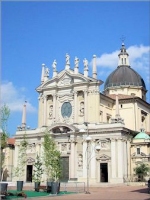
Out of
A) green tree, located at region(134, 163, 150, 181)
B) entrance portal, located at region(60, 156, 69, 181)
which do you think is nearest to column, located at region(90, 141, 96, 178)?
entrance portal, located at region(60, 156, 69, 181)

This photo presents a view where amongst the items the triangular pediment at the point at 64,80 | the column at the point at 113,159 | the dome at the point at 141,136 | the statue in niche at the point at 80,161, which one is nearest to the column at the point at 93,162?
the statue in niche at the point at 80,161

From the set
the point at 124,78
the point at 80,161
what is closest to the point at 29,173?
the point at 80,161

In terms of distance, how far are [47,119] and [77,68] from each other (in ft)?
33.8

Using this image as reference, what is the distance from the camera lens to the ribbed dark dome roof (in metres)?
65.8

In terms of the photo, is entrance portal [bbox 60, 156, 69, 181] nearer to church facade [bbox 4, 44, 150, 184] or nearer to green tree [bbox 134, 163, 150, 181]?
church facade [bbox 4, 44, 150, 184]

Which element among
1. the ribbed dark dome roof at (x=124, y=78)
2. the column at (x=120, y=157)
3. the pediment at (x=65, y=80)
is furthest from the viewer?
the ribbed dark dome roof at (x=124, y=78)

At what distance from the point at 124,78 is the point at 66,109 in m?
16.5

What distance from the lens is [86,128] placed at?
5116cm

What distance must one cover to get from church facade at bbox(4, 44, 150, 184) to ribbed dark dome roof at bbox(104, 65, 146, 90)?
383 centimetres

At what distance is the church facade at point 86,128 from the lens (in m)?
49.4

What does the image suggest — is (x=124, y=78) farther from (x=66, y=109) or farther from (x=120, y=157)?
(x=120, y=157)

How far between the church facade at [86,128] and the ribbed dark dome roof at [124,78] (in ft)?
12.6

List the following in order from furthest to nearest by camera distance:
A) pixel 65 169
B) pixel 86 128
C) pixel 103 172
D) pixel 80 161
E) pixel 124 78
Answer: pixel 124 78, pixel 65 169, pixel 80 161, pixel 86 128, pixel 103 172

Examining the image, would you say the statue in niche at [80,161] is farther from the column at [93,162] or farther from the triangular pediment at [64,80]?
the triangular pediment at [64,80]
